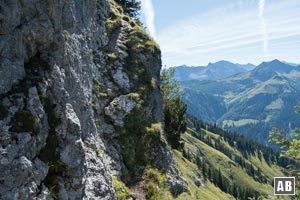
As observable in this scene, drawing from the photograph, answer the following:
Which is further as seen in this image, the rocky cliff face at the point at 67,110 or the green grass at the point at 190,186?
the green grass at the point at 190,186

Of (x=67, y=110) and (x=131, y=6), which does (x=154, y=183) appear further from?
(x=131, y=6)

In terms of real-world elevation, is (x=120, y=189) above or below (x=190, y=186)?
above

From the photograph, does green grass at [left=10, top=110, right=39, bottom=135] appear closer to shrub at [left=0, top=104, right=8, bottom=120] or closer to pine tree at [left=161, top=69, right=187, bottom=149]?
shrub at [left=0, top=104, right=8, bottom=120]

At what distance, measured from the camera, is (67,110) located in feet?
74.8

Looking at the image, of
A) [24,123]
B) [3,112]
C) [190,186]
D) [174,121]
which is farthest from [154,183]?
[190,186]

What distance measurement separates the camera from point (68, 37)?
27062 millimetres

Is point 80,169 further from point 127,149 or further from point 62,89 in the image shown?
point 127,149

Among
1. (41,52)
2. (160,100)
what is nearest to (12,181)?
(41,52)

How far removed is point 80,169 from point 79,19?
15352 mm

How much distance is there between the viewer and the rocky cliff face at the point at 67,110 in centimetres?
1853

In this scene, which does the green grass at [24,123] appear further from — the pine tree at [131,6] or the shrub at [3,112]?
the pine tree at [131,6]

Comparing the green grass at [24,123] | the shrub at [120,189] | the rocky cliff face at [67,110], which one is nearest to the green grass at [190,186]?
the rocky cliff face at [67,110]

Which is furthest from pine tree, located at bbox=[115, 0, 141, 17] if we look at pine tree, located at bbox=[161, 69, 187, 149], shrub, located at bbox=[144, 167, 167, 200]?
shrub, located at bbox=[144, 167, 167, 200]

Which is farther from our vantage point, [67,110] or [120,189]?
[120,189]
